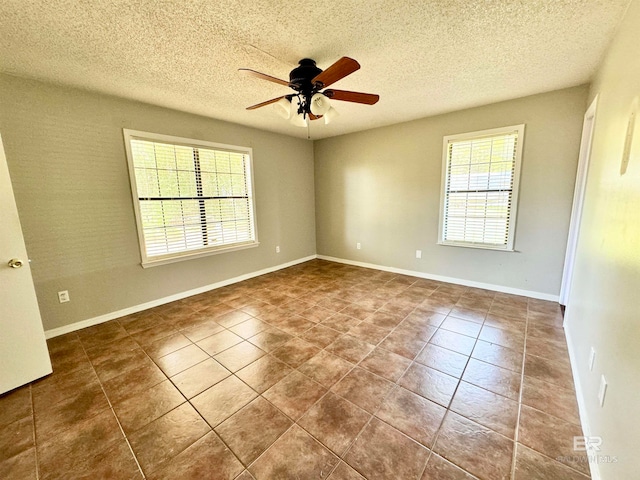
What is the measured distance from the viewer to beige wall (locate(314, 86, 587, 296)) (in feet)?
9.75

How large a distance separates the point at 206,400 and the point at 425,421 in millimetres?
1423

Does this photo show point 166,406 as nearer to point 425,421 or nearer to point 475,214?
point 425,421

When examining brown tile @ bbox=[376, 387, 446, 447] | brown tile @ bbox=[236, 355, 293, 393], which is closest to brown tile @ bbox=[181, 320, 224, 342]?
brown tile @ bbox=[236, 355, 293, 393]

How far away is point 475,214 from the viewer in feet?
11.7

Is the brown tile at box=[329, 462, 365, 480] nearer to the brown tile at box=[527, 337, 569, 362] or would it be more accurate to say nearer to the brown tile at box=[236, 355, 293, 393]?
the brown tile at box=[236, 355, 293, 393]

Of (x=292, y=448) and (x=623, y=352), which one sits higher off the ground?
(x=623, y=352)

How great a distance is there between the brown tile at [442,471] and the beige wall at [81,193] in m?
3.36

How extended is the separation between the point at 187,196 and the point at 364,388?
10.2 feet

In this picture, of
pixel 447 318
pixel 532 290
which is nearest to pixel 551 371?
pixel 447 318

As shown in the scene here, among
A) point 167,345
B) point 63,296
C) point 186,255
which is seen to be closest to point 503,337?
point 167,345

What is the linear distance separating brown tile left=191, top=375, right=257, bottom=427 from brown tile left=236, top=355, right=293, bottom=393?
0.18ft

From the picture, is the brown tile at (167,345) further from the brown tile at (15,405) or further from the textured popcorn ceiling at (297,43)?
the textured popcorn ceiling at (297,43)

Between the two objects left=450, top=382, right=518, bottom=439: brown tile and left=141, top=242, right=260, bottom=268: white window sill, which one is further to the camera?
left=141, top=242, right=260, bottom=268: white window sill

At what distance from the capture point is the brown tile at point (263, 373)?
1890 mm
